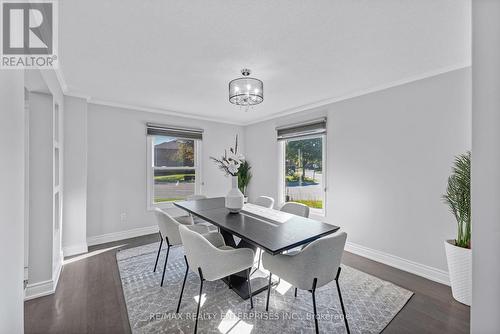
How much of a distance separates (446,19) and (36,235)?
4.01 meters

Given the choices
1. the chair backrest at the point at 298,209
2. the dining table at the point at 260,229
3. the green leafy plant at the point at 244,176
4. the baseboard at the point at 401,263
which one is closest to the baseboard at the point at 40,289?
the dining table at the point at 260,229

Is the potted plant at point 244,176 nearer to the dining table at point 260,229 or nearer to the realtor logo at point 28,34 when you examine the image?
the dining table at point 260,229

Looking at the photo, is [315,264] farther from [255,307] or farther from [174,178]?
[174,178]

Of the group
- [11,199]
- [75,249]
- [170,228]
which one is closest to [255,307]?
[170,228]

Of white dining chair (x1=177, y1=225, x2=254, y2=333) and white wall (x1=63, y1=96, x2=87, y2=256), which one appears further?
white wall (x1=63, y1=96, x2=87, y2=256)

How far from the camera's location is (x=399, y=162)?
2689 millimetres

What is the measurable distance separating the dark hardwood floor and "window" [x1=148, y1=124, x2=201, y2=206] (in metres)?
1.67

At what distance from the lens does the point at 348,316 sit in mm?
1840

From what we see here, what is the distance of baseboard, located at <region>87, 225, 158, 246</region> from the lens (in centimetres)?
341

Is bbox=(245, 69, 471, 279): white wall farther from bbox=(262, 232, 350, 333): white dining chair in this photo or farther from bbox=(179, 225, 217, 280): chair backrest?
bbox=(179, 225, 217, 280): chair backrest

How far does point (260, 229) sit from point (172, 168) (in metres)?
2.98

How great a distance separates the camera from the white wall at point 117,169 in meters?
3.44
